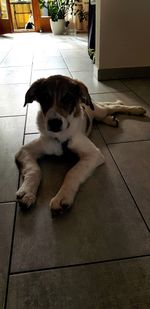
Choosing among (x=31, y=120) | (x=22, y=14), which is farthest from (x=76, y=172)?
(x=22, y=14)

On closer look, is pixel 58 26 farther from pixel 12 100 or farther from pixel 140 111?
pixel 140 111

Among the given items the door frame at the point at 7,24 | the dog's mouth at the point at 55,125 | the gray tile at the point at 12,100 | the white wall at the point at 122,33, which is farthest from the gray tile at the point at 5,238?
the door frame at the point at 7,24

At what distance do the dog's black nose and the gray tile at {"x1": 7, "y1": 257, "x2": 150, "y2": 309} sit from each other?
690mm

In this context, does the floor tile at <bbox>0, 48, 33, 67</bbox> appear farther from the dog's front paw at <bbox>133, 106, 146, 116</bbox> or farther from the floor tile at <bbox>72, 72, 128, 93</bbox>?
the dog's front paw at <bbox>133, 106, 146, 116</bbox>

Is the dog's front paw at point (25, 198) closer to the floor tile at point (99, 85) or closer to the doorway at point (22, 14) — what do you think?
the floor tile at point (99, 85)

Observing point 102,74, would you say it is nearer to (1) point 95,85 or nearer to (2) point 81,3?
(1) point 95,85

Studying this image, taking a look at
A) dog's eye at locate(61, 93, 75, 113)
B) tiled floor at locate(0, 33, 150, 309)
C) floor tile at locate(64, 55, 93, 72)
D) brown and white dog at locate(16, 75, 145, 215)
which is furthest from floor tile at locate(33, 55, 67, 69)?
dog's eye at locate(61, 93, 75, 113)

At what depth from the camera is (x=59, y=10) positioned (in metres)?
6.60

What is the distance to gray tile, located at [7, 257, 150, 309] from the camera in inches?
33.0

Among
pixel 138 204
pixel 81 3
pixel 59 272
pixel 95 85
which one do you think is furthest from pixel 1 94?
pixel 81 3

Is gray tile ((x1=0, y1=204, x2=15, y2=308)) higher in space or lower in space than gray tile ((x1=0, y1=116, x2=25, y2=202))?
lower

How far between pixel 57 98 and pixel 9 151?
56 cm

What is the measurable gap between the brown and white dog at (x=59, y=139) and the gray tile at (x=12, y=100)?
2.75 ft

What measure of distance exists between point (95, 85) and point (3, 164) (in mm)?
1717
